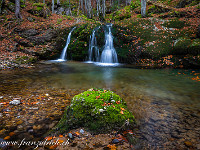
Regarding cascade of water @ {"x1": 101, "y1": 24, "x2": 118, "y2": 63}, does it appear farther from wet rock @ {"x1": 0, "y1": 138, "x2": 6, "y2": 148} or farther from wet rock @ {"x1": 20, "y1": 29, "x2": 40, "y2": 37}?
wet rock @ {"x1": 0, "y1": 138, "x2": 6, "y2": 148}

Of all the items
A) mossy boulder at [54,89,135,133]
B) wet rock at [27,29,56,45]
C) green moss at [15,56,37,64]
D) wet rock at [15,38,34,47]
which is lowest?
mossy boulder at [54,89,135,133]

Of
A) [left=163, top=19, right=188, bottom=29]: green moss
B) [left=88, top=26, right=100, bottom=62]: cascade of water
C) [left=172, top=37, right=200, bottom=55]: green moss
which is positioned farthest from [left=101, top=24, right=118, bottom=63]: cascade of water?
[left=163, top=19, right=188, bottom=29]: green moss

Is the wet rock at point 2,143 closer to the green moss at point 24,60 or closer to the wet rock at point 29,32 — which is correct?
the green moss at point 24,60

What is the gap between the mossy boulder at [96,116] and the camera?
2.44 meters

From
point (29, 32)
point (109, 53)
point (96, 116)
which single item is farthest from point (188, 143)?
point (29, 32)

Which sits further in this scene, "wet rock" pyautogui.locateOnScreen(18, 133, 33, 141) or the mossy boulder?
the mossy boulder

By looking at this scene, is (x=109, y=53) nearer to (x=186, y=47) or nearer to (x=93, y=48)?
(x=93, y=48)

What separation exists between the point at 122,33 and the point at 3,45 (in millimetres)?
12252

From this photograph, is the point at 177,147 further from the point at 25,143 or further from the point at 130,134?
the point at 25,143

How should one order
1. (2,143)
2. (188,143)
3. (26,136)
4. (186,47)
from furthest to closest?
(186,47) → (26,136) → (188,143) → (2,143)

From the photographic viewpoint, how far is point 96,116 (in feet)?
8.20

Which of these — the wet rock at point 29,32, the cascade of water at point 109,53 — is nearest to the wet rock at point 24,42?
the wet rock at point 29,32

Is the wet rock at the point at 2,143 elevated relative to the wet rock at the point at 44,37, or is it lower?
lower

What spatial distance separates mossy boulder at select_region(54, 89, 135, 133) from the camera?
8.02 feet
